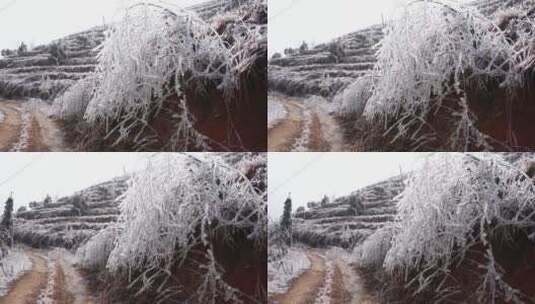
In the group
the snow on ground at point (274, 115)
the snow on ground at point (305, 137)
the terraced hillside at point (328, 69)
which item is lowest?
the snow on ground at point (305, 137)

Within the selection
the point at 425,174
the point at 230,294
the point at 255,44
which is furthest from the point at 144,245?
the point at 425,174

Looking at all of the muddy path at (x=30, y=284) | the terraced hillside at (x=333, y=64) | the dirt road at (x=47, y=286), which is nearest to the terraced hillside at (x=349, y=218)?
the terraced hillside at (x=333, y=64)

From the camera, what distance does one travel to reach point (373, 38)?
2.56 m

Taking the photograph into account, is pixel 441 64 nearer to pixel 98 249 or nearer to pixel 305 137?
pixel 305 137

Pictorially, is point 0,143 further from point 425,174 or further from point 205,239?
point 425,174

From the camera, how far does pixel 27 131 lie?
2.51 m

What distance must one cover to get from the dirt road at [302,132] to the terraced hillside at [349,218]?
228 mm

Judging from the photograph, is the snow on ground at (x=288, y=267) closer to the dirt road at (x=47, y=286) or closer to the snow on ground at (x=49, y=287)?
the dirt road at (x=47, y=286)

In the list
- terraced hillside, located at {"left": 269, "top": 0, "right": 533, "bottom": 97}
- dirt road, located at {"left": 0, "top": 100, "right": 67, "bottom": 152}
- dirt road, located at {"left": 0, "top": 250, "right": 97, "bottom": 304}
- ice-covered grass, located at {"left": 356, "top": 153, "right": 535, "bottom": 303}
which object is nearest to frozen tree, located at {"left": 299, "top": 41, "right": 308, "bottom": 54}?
terraced hillside, located at {"left": 269, "top": 0, "right": 533, "bottom": 97}

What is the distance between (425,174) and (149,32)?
1245 millimetres

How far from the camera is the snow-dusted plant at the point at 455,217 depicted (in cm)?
252

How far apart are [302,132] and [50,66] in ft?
3.48

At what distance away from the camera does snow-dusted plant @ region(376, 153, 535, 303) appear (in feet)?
8.25

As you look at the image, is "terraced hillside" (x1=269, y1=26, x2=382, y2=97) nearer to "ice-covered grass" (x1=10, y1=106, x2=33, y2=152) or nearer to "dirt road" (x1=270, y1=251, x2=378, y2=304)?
"dirt road" (x1=270, y1=251, x2=378, y2=304)
